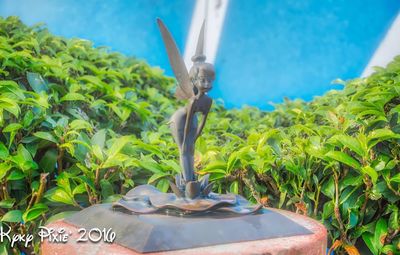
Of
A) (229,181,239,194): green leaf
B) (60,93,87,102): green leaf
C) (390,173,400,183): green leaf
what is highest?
(60,93,87,102): green leaf

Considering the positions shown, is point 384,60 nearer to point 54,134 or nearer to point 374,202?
point 374,202

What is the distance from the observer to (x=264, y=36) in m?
4.88

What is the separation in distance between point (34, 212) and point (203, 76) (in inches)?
43.6

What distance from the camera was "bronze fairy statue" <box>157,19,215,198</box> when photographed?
195 centimetres

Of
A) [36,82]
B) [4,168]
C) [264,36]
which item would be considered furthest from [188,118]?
[264,36]

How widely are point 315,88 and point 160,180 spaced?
2.67m

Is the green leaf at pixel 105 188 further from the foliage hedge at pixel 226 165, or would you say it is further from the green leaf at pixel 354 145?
the green leaf at pixel 354 145

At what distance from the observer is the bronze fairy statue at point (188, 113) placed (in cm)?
195

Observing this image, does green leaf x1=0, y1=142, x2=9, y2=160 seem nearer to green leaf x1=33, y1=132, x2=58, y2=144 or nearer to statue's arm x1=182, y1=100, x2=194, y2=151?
green leaf x1=33, y1=132, x2=58, y2=144

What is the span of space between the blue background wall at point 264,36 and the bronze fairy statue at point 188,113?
2838mm

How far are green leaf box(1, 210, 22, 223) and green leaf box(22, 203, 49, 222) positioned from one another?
0.05 metres

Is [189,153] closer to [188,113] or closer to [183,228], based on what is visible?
[188,113]

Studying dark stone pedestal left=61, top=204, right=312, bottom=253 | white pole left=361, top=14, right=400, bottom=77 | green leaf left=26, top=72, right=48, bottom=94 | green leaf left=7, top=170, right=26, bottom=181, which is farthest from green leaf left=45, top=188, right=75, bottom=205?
white pole left=361, top=14, right=400, bottom=77

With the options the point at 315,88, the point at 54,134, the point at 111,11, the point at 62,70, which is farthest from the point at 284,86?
the point at 54,134
